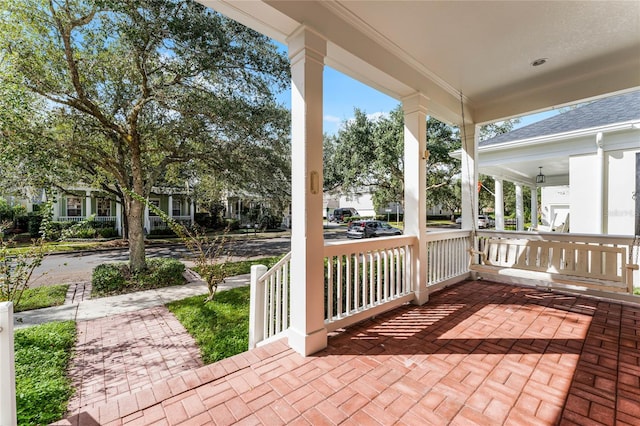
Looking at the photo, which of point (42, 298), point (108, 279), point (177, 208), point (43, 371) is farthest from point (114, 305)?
point (177, 208)

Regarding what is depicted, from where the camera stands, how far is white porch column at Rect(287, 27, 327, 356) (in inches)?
91.0

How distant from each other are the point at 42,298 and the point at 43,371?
3.64m

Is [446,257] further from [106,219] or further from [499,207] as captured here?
[106,219]

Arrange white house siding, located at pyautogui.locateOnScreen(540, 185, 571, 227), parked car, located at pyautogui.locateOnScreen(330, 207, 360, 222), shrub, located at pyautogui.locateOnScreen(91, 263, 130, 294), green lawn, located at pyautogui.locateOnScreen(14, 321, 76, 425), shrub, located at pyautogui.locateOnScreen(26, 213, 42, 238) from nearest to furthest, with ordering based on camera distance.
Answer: green lawn, located at pyautogui.locateOnScreen(14, 321, 76, 425), shrub, located at pyautogui.locateOnScreen(91, 263, 130, 294), shrub, located at pyautogui.locateOnScreen(26, 213, 42, 238), white house siding, located at pyautogui.locateOnScreen(540, 185, 571, 227), parked car, located at pyautogui.locateOnScreen(330, 207, 360, 222)

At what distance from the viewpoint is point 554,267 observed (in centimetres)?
365

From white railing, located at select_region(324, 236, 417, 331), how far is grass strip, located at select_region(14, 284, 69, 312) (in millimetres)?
5902

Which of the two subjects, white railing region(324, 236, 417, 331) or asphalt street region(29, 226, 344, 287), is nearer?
white railing region(324, 236, 417, 331)

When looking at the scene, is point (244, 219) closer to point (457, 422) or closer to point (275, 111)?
point (275, 111)

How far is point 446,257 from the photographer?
4406 mm

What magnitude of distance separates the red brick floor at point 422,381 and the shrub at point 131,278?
5692mm

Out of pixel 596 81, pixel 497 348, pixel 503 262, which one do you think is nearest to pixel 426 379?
pixel 497 348

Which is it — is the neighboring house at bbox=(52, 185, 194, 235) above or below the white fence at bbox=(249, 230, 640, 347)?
above

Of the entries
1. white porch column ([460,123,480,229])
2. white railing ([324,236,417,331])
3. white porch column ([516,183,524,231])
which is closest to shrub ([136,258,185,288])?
white railing ([324,236,417,331])

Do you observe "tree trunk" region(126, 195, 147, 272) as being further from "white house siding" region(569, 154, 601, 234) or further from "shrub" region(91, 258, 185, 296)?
"white house siding" region(569, 154, 601, 234)
